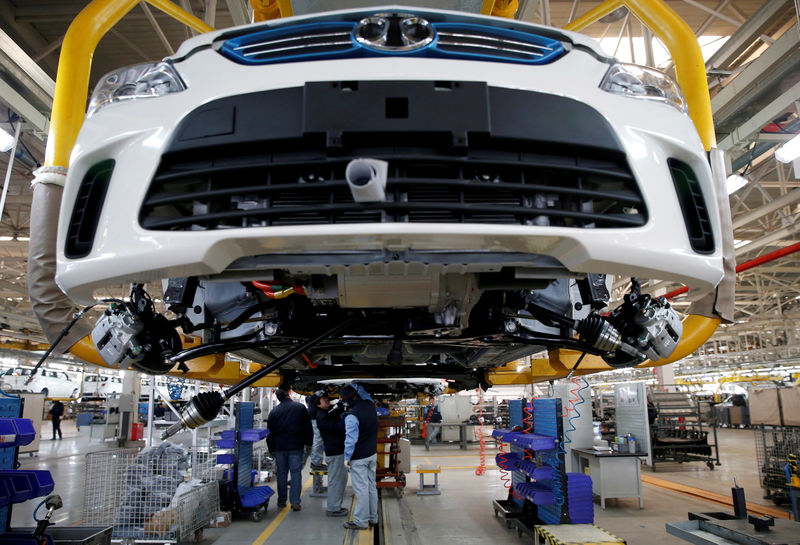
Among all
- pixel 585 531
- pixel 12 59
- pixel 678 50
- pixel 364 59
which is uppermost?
pixel 12 59

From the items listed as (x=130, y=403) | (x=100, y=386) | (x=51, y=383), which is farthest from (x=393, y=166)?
(x=100, y=386)

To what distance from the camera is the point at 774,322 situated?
1914 centimetres

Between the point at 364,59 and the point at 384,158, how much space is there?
363 millimetres

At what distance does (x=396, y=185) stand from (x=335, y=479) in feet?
17.5

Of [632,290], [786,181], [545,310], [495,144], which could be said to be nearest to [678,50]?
[632,290]

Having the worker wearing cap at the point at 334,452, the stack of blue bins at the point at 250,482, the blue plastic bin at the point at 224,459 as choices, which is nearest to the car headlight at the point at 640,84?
the worker wearing cap at the point at 334,452

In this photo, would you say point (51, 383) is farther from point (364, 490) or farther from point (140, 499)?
point (364, 490)

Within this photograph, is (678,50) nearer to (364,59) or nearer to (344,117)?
(364,59)

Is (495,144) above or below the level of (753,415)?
above

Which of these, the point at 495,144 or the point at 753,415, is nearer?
the point at 495,144

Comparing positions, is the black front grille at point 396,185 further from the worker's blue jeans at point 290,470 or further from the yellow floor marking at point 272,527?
the worker's blue jeans at point 290,470

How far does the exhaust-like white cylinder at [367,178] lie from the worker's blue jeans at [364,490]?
14.6 ft

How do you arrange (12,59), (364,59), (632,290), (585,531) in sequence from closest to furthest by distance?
(364,59)
(632,290)
(585,531)
(12,59)

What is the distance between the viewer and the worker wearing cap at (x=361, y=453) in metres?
5.00
